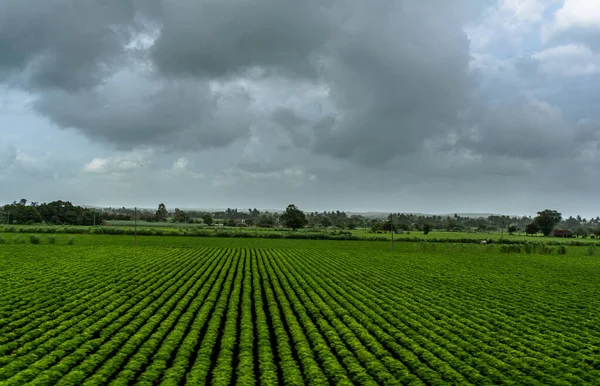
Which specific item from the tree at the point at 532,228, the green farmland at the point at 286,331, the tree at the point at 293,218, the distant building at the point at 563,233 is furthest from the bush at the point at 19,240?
the distant building at the point at 563,233

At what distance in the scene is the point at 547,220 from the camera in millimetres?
140250

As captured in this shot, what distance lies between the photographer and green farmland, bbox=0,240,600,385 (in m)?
10.5

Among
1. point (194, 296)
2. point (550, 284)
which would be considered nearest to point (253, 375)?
A: point (194, 296)

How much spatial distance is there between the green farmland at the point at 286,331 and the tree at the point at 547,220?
429 ft

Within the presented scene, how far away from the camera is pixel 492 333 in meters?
15.1

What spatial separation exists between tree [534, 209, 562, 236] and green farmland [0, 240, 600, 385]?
5151 inches

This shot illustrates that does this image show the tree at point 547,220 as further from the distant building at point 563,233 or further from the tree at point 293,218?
the tree at point 293,218

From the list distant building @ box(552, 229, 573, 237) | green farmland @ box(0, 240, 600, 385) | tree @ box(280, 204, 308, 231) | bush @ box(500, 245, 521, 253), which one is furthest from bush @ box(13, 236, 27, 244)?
distant building @ box(552, 229, 573, 237)

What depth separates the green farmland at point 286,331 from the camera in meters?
10.5

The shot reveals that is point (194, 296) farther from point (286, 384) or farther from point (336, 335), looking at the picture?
point (286, 384)

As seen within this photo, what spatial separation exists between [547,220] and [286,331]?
15433 cm

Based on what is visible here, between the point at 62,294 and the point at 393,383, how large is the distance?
18.1 metres

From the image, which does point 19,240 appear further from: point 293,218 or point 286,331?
point 293,218

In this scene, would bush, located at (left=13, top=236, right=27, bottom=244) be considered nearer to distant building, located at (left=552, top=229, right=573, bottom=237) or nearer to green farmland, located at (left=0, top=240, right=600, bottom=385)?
green farmland, located at (left=0, top=240, right=600, bottom=385)
